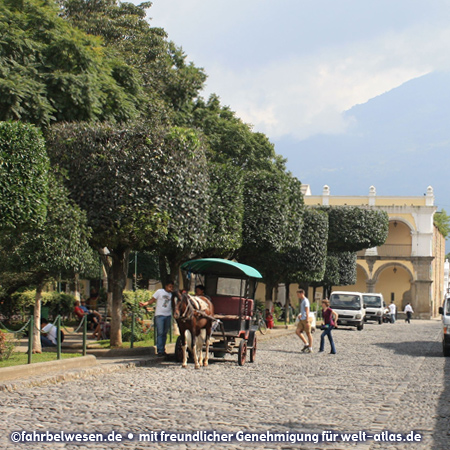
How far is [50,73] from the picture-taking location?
21.9 metres

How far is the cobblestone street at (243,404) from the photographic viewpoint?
7945 mm

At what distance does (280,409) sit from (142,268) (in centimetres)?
4089

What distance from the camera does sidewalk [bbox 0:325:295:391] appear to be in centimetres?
1122

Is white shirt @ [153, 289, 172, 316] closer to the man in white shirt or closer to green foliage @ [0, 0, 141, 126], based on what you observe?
the man in white shirt

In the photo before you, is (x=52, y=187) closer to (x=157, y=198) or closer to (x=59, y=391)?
(x=157, y=198)

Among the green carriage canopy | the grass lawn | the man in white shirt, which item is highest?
the green carriage canopy

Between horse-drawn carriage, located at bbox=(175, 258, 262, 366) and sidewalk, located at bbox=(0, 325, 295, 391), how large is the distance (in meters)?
1.32

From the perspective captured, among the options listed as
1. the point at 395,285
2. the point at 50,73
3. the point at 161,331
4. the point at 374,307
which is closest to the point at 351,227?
the point at 374,307

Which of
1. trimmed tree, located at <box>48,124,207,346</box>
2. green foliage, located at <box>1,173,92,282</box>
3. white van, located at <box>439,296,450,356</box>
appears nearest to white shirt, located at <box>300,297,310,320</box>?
white van, located at <box>439,296,450,356</box>

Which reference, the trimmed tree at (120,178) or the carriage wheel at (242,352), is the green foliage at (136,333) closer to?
the trimmed tree at (120,178)

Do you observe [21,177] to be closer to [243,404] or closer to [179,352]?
[179,352]

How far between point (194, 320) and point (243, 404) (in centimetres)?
466

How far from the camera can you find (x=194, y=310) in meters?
14.4

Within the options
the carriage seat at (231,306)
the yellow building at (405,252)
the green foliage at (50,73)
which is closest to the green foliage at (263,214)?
the green foliage at (50,73)
